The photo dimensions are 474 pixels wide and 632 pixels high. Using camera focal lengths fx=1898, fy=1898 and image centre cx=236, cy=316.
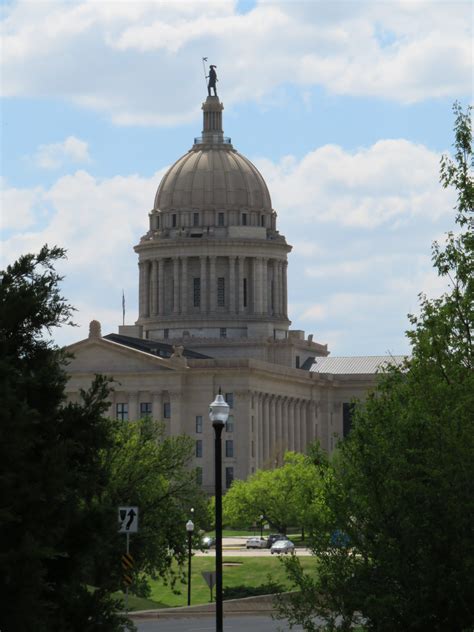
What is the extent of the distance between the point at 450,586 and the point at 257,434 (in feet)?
464

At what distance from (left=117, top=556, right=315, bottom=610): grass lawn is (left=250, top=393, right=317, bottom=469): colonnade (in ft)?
229

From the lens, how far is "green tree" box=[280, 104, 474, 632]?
34344 millimetres

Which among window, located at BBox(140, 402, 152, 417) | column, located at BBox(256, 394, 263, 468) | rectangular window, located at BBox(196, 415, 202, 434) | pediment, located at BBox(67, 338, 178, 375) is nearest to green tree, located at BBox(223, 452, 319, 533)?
rectangular window, located at BBox(196, 415, 202, 434)

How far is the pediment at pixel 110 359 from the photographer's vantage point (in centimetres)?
17412

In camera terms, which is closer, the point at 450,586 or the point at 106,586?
the point at 106,586

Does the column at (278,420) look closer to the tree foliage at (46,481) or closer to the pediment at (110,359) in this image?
the pediment at (110,359)

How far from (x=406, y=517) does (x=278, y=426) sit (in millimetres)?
148949

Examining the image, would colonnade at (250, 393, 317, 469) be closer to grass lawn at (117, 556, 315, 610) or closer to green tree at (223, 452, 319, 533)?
green tree at (223, 452, 319, 533)

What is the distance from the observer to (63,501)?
95.1ft

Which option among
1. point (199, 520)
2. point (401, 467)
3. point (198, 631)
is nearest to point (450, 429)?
point (401, 467)

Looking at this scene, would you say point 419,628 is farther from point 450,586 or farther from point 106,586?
point 106,586

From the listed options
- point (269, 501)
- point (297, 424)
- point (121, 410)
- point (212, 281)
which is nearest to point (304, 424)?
point (297, 424)

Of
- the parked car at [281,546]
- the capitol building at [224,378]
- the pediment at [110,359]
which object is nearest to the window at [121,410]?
the capitol building at [224,378]

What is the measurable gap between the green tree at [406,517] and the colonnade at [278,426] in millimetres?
131214
